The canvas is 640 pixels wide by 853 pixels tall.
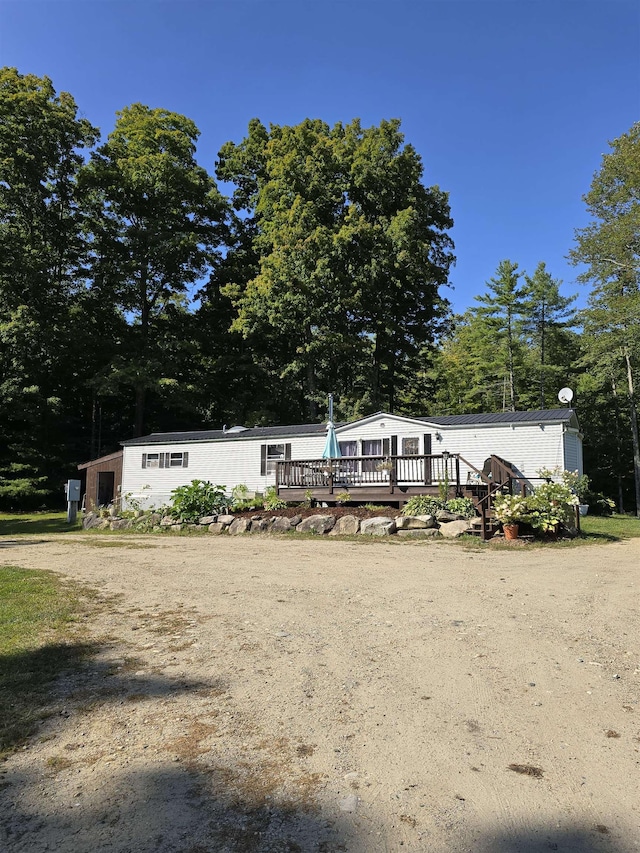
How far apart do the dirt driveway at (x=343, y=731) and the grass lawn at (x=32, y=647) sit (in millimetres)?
168

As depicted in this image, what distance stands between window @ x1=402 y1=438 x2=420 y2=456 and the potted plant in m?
7.00

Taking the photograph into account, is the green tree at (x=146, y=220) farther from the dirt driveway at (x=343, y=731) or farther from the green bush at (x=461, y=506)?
the dirt driveway at (x=343, y=731)

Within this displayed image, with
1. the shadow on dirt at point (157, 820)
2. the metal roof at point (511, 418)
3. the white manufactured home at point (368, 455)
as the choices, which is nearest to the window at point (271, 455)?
the white manufactured home at point (368, 455)

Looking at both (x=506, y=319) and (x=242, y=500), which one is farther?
(x=506, y=319)

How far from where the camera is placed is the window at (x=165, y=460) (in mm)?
22938

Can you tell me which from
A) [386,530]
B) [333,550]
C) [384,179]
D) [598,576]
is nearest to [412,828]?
[598,576]

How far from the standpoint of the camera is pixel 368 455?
64.2ft

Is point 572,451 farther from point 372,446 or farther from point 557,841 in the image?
point 557,841

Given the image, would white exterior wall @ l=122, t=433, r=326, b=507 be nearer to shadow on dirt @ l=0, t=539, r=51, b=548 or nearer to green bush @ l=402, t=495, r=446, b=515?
shadow on dirt @ l=0, t=539, r=51, b=548

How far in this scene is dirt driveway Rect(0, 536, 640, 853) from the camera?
2.28 metres

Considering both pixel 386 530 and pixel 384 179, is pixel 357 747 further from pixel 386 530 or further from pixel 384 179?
pixel 384 179

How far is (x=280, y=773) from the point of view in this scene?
8.91 ft

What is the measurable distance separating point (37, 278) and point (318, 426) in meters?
18.5

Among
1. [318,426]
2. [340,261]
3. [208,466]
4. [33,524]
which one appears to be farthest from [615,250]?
[33,524]
